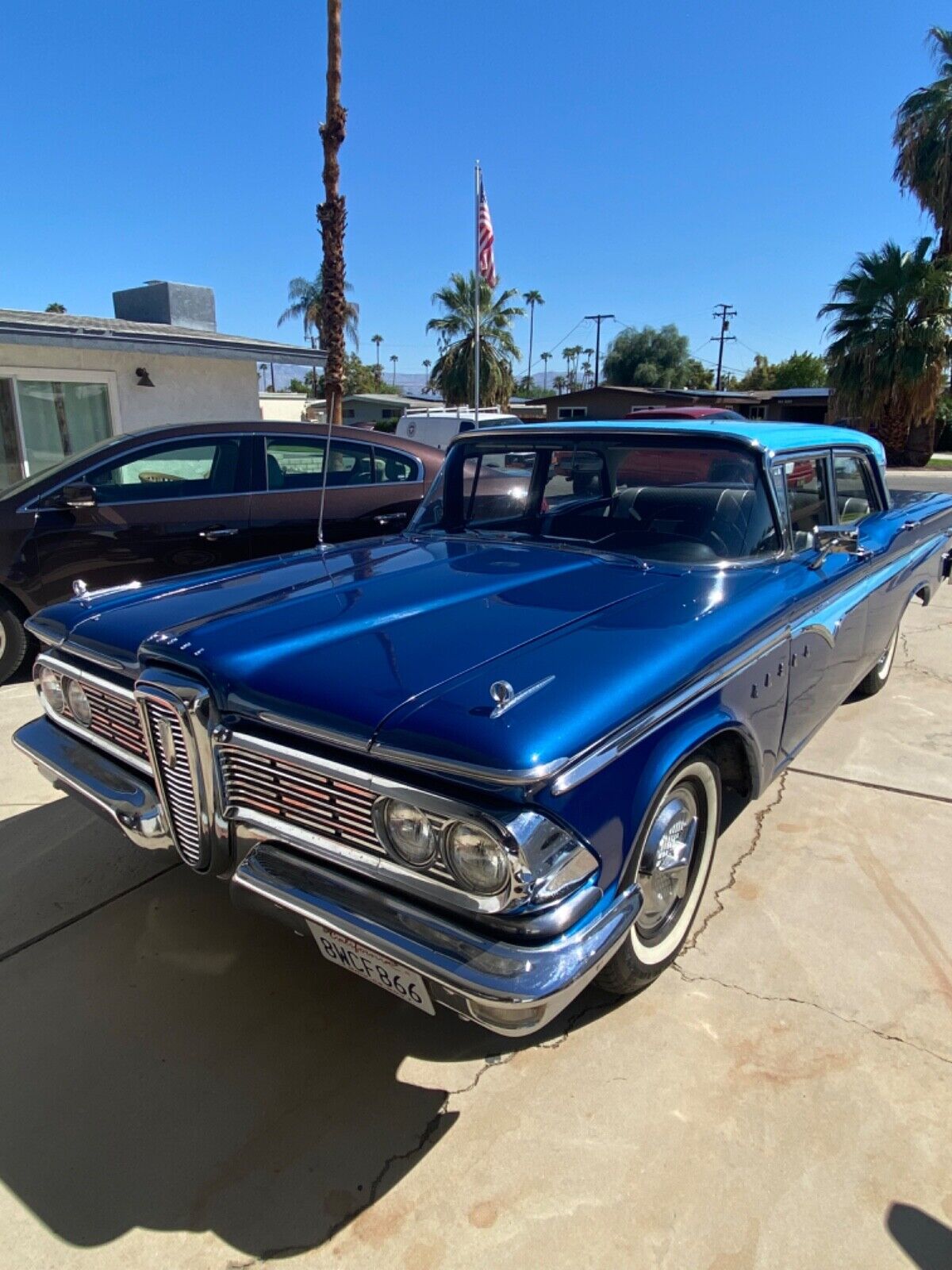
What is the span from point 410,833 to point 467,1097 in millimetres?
835

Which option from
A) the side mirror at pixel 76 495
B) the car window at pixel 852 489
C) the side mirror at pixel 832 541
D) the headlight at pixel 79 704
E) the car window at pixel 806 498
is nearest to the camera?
the headlight at pixel 79 704

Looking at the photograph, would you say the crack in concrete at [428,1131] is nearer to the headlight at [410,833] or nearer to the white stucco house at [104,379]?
the headlight at [410,833]

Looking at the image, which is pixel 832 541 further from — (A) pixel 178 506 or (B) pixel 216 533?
(A) pixel 178 506

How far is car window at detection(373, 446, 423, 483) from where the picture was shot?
629 centimetres

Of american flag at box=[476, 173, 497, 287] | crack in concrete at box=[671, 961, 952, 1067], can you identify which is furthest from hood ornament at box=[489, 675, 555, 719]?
american flag at box=[476, 173, 497, 287]

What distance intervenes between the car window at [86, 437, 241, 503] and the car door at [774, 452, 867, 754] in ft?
12.5

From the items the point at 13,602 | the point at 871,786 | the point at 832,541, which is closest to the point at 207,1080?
the point at 832,541

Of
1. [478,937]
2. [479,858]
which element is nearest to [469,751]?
[479,858]

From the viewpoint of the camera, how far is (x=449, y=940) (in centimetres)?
178

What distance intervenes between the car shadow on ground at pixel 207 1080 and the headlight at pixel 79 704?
72cm

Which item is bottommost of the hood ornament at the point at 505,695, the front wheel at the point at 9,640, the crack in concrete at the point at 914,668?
the crack in concrete at the point at 914,668

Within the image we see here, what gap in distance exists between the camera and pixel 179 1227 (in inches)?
71.1

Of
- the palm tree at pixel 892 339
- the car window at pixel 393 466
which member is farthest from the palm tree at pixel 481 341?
the car window at pixel 393 466

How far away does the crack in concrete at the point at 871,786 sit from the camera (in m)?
3.71
